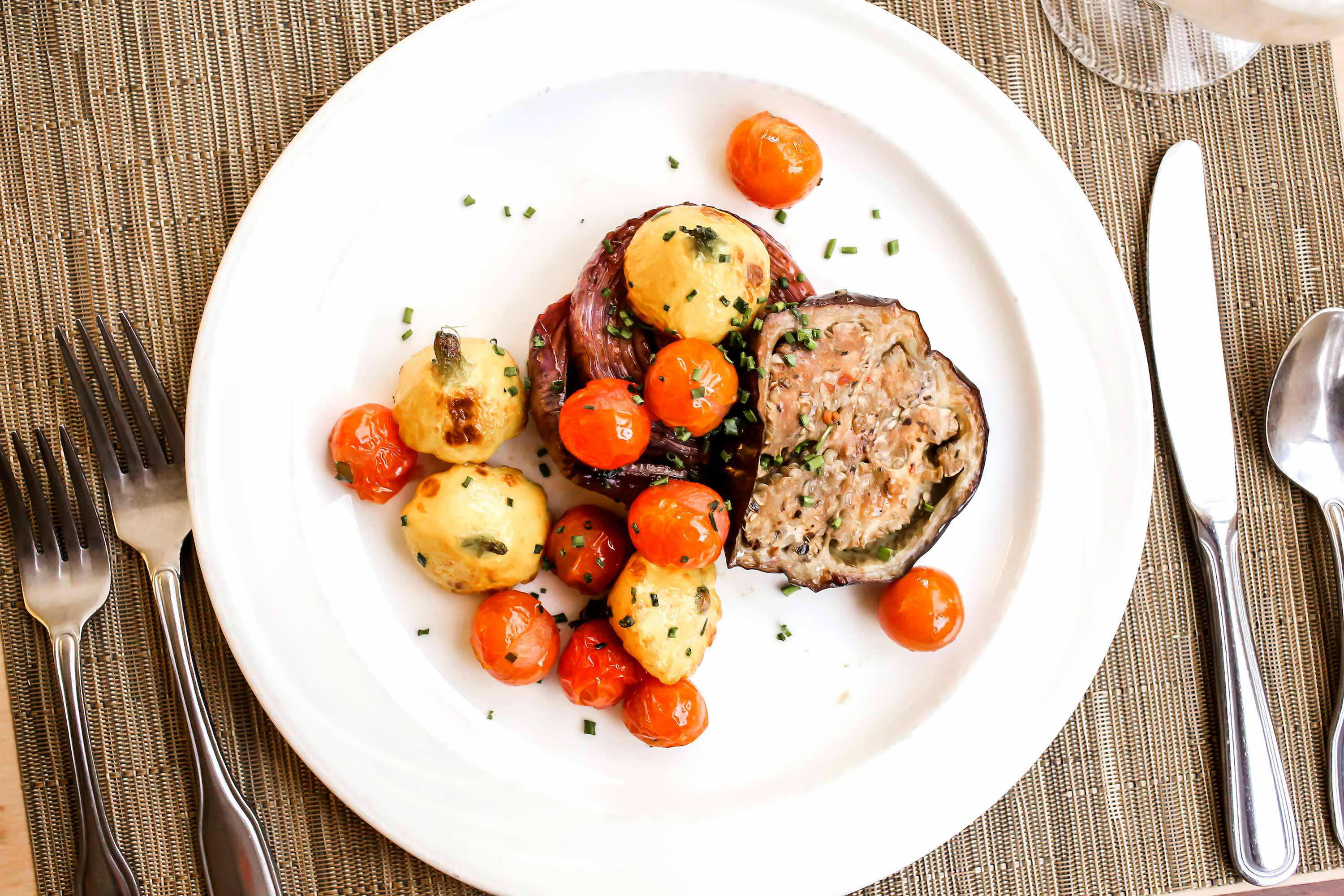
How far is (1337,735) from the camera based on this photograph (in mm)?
2541

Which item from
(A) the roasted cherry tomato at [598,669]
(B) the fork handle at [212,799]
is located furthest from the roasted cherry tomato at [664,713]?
(B) the fork handle at [212,799]

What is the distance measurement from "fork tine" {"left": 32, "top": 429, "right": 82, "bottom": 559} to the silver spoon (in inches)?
132

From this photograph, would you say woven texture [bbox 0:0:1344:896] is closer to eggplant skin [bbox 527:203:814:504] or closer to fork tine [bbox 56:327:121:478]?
fork tine [bbox 56:327:121:478]

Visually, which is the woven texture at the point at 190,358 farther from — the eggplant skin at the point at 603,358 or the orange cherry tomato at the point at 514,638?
the eggplant skin at the point at 603,358

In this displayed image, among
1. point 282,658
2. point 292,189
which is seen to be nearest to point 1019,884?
point 282,658

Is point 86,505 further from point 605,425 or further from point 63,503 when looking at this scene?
point 605,425

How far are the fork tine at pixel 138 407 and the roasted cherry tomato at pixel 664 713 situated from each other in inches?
55.4

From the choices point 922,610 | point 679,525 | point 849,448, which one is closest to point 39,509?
point 679,525

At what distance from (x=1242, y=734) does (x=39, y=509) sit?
Answer: 3382 millimetres

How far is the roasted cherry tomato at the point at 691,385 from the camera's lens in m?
2.01

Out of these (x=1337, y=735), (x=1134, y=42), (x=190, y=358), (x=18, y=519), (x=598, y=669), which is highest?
(x=1134, y=42)

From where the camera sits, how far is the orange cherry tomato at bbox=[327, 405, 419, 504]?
7.18ft

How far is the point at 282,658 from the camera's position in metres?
2.22

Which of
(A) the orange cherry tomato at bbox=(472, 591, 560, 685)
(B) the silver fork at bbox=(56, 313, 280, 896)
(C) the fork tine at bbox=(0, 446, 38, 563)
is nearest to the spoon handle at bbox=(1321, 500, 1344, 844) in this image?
(A) the orange cherry tomato at bbox=(472, 591, 560, 685)
